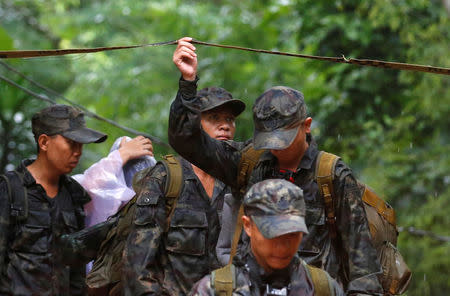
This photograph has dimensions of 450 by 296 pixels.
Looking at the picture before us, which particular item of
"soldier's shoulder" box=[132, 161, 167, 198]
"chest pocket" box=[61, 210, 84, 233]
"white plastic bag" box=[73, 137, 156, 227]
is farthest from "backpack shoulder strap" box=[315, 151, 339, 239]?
"chest pocket" box=[61, 210, 84, 233]

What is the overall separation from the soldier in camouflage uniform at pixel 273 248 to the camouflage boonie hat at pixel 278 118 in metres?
0.71

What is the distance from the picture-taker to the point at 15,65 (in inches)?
393

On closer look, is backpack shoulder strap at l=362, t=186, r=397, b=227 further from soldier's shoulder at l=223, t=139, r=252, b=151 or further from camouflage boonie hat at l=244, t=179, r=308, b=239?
camouflage boonie hat at l=244, t=179, r=308, b=239

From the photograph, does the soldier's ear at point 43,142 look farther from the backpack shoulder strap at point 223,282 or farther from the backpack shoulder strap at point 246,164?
the backpack shoulder strap at point 223,282

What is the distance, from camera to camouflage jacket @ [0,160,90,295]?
17.7ft

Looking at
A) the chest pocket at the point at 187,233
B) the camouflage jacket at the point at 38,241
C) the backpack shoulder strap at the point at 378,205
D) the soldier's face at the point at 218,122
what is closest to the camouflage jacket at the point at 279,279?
the backpack shoulder strap at the point at 378,205

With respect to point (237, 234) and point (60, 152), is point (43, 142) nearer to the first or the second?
point (60, 152)

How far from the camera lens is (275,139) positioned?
394 centimetres

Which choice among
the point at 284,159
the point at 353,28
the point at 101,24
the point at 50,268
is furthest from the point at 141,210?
the point at 101,24

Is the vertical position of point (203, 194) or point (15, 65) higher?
point (15, 65)

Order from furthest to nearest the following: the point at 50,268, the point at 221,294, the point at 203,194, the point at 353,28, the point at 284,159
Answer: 1. the point at 353,28
2. the point at 50,268
3. the point at 203,194
4. the point at 284,159
5. the point at 221,294

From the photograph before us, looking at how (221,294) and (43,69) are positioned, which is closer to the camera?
(221,294)

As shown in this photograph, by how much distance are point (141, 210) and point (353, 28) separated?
24.3 ft

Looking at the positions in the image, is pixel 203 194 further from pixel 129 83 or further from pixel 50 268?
pixel 129 83
